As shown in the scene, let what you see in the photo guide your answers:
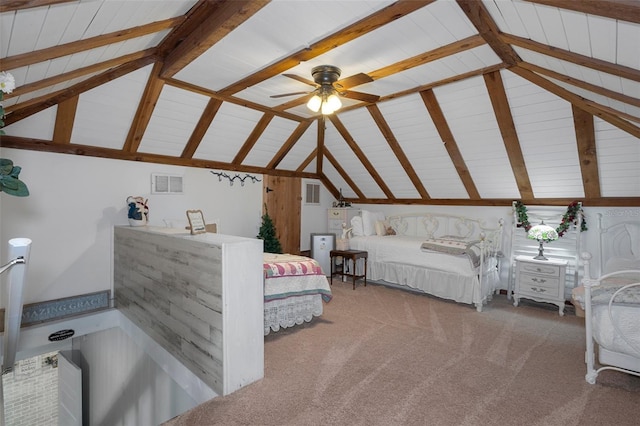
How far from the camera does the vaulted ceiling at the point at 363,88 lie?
2.22 m

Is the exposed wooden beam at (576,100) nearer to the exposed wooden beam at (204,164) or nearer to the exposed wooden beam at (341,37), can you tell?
the exposed wooden beam at (204,164)

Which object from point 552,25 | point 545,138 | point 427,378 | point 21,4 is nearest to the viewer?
point 21,4

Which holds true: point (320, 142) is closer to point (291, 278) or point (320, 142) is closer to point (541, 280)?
point (291, 278)

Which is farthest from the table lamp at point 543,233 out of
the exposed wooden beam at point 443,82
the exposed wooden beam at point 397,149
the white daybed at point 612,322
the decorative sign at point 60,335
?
the decorative sign at point 60,335

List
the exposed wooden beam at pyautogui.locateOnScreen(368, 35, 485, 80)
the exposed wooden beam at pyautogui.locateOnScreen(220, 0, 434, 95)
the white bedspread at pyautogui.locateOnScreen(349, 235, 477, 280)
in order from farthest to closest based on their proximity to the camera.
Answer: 1. the white bedspread at pyautogui.locateOnScreen(349, 235, 477, 280)
2. the exposed wooden beam at pyautogui.locateOnScreen(368, 35, 485, 80)
3. the exposed wooden beam at pyautogui.locateOnScreen(220, 0, 434, 95)

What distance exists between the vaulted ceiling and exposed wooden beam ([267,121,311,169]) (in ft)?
0.14

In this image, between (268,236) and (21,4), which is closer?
(21,4)

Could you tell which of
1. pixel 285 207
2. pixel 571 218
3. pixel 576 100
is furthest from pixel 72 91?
pixel 571 218

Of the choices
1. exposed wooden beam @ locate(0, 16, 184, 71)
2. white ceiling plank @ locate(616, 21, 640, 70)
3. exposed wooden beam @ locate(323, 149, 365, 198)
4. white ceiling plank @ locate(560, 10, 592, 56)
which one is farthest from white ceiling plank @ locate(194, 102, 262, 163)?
white ceiling plank @ locate(616, 21, 640, 70)

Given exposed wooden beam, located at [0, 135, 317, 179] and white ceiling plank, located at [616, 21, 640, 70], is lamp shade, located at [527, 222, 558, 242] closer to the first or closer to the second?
white ceiling plank, located at [616, 21, 640, 70]

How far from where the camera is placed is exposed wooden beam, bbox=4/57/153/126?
3.57 meters

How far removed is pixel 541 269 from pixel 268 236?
4.39 m

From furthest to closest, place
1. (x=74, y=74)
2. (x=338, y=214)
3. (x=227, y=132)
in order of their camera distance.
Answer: (x=338, y=214)
(x=227, y=132)
(x=74, y=74)

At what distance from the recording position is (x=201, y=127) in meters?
4.92
